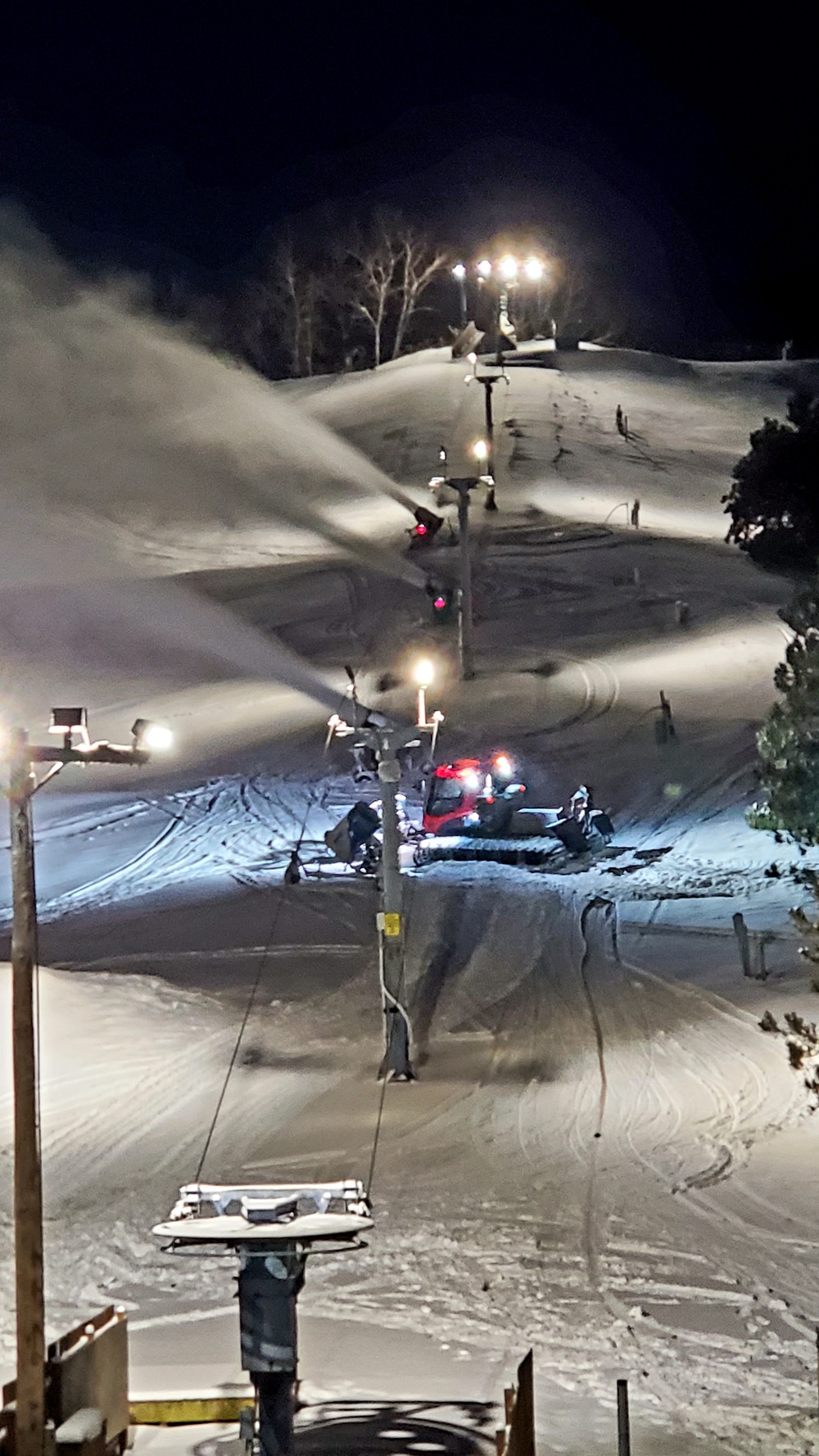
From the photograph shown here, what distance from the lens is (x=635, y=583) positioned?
46.1 metres

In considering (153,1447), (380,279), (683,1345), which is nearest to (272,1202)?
(153,1447)

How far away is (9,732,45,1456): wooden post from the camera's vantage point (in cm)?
866

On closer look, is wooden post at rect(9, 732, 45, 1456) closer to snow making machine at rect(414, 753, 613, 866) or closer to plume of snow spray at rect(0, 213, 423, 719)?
snow making machine at rect(414, 753, 613, 866)

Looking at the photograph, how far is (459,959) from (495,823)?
5687mm

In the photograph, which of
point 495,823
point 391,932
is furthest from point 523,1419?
point 495,823

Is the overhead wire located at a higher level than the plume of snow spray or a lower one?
lower

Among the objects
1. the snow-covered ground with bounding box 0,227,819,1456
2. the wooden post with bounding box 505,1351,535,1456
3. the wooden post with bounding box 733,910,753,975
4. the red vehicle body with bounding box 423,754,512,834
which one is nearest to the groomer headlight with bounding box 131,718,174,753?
the snow-covered ground with bounding box 0,227,819,1456

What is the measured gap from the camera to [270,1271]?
841 centimetres

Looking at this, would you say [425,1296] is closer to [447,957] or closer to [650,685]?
[447,957]

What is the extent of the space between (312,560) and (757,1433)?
142 feet

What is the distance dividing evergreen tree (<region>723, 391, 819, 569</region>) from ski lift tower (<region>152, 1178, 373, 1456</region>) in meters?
37.0

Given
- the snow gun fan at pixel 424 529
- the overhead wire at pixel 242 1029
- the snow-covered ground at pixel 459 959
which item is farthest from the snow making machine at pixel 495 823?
the snow gun fan at pixel 424 529

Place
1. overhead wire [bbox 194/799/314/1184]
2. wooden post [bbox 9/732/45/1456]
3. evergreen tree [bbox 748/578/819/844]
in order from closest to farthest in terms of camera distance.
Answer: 1. wooden post [bbox 9/732/45/1456]
2. overhead wire [bbox 194/799/314/1184]
3. evergreen tree [bbox 748/578/819/844]

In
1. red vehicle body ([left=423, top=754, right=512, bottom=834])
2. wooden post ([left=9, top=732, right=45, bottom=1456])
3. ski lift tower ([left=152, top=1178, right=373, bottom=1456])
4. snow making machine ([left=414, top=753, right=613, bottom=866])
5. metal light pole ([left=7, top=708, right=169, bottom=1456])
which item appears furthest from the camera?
red vehicle body ([left=423, top=754, right=512, bottom=834])
